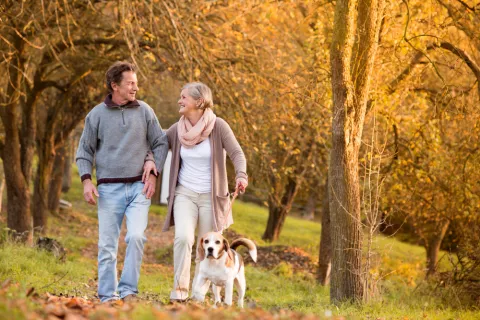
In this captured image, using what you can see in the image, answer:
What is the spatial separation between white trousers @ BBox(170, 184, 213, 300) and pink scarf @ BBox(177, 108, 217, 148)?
47 cm

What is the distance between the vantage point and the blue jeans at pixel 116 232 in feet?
22.8

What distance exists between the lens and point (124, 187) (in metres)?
7.11

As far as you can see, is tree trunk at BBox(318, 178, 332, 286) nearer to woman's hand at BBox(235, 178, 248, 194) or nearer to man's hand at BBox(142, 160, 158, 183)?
woman's hand at BBox(235, 178, 248, 194)

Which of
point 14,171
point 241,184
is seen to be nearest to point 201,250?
point 241,184

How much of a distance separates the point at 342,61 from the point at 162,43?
17.9 feet

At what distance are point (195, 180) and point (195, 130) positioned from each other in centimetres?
50

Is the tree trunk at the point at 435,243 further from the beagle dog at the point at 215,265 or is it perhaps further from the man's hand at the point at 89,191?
the man's hand at the point at 89,191

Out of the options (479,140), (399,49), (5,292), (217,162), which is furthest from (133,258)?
(479,140)

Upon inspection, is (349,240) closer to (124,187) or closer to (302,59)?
(124,187)

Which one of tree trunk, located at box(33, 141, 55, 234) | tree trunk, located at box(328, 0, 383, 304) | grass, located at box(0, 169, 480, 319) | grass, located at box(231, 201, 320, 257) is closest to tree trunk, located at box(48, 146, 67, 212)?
grass, located at box(0, 169, 480, 319)

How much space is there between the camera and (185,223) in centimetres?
723

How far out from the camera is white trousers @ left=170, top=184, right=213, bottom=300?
724 centimetres

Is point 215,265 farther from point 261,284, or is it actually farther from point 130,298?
point 261,284

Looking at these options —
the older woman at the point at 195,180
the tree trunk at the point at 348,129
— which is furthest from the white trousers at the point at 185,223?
the tree trunk at the point at 348,129
